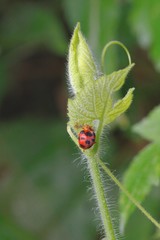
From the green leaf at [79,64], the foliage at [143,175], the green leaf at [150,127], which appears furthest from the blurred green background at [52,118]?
the green leaf at [79,64]

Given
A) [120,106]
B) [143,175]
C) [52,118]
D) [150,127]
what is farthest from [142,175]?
[52,118]

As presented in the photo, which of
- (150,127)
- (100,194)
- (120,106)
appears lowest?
(100,194)

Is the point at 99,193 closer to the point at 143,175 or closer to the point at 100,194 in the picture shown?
the point at 100,194

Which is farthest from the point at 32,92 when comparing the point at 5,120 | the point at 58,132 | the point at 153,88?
the point at 153,88

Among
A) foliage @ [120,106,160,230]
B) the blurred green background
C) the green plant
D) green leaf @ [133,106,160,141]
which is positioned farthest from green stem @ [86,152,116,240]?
the blurred green background

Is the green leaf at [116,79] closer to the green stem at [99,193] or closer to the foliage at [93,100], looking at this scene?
the foliage at [93,100]

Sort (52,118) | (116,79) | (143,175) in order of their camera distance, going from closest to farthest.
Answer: (116,79) < (143,175) < (52,118)
